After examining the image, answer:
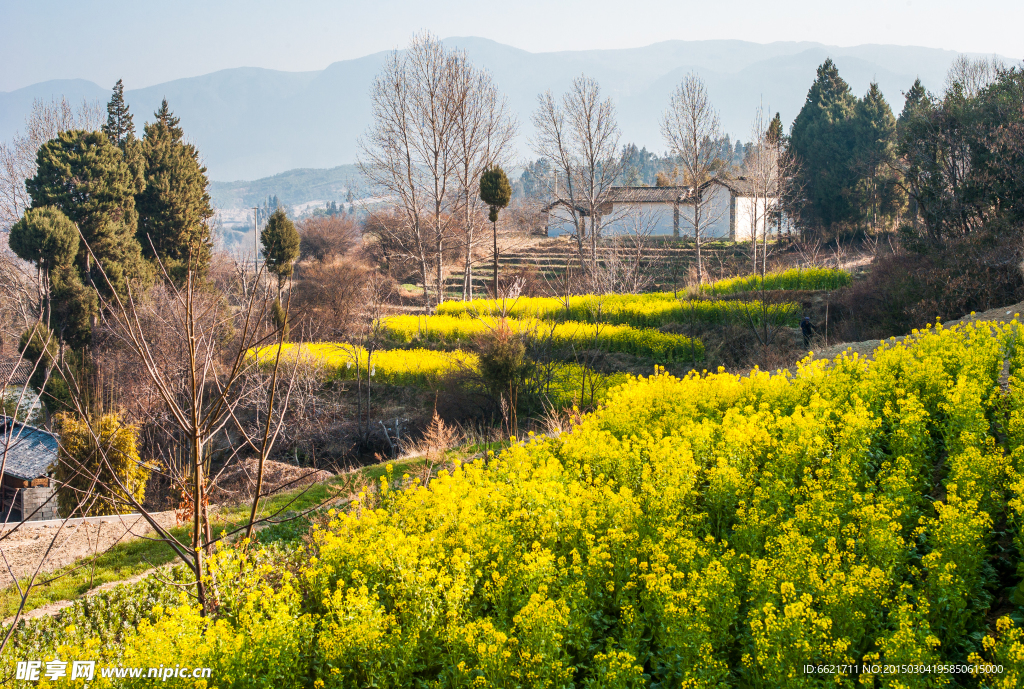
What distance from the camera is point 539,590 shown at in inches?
142

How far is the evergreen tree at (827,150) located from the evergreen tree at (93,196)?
1370 inches

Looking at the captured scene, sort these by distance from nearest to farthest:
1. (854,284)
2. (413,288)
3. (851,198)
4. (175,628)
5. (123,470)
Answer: (175,628), (123,470), (854,284), (851,198), (413,288)

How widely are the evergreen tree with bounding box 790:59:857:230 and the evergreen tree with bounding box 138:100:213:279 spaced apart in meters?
32.8

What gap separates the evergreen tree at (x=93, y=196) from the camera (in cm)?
2220

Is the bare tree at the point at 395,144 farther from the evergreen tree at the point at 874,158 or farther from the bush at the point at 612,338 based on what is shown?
the evergreen tree at the point at 874,158

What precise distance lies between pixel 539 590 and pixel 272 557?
12.2ft

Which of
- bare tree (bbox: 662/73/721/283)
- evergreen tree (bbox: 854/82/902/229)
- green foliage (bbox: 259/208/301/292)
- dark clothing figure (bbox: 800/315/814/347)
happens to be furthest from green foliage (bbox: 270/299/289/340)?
evergreen tree (bbox: 854/82/902/229)

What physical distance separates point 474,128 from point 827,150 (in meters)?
22.9

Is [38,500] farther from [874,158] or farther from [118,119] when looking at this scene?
[874,158]

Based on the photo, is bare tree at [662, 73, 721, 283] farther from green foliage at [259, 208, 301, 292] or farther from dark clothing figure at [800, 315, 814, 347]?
green foliage at [259, 208, 301, 292]

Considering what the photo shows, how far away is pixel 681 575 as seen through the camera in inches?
137

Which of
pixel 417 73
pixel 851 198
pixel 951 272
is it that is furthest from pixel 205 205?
pixel 851 198

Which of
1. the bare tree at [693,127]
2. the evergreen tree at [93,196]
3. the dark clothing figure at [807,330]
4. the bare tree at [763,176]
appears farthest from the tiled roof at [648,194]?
the dark clothing figure at [807,330]

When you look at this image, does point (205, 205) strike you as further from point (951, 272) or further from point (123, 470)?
point (951, 272)
